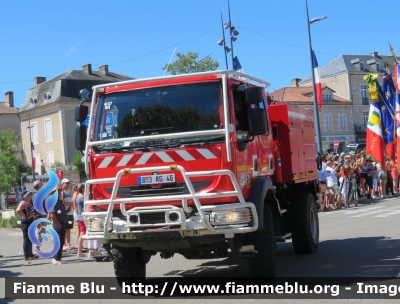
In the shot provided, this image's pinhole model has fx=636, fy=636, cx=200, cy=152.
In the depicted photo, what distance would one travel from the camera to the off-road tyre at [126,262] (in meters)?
8.88

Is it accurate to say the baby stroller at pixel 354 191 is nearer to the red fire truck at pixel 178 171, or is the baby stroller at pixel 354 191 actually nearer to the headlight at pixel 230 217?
the red fire truck at pixel 178 171

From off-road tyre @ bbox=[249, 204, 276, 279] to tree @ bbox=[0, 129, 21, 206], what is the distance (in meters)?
54.0

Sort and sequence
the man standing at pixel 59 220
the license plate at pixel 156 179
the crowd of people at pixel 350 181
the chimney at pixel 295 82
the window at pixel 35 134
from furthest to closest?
the chimney at pixel 295 82 < the window at pixel 35 134 < the crowd of people at pixel 350 181 < the man standing at pixel 59 220 < the license plate at pixel 156 179

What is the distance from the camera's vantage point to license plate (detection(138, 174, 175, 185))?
8062 millimetres

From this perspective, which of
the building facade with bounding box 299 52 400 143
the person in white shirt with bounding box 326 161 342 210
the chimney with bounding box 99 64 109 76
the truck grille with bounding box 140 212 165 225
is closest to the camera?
the truck grille with bounding box 140 212 165 225

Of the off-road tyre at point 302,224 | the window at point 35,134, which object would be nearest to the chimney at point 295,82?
the window at point 35,134

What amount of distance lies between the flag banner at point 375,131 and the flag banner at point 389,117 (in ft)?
0.40

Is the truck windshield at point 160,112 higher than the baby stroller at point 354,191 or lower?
higher

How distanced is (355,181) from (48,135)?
49.6 m

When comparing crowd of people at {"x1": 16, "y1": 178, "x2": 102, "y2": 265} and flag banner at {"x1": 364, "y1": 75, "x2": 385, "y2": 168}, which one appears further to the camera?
flag banner at {"x1": 364, "y1": 75, "x2": 385, "y2": 168}

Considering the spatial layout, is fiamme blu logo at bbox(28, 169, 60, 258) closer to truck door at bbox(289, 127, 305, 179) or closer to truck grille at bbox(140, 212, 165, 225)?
truck door at bbox(289, 127, 305, 179)

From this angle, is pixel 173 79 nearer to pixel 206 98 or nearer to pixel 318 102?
pixel 206 98

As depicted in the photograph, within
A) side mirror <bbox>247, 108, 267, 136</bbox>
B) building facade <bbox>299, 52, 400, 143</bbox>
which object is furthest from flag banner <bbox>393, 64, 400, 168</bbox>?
building facade <bbox>299, 52, 400, 143</bbox>

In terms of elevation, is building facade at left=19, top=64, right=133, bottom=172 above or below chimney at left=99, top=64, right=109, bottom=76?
below
